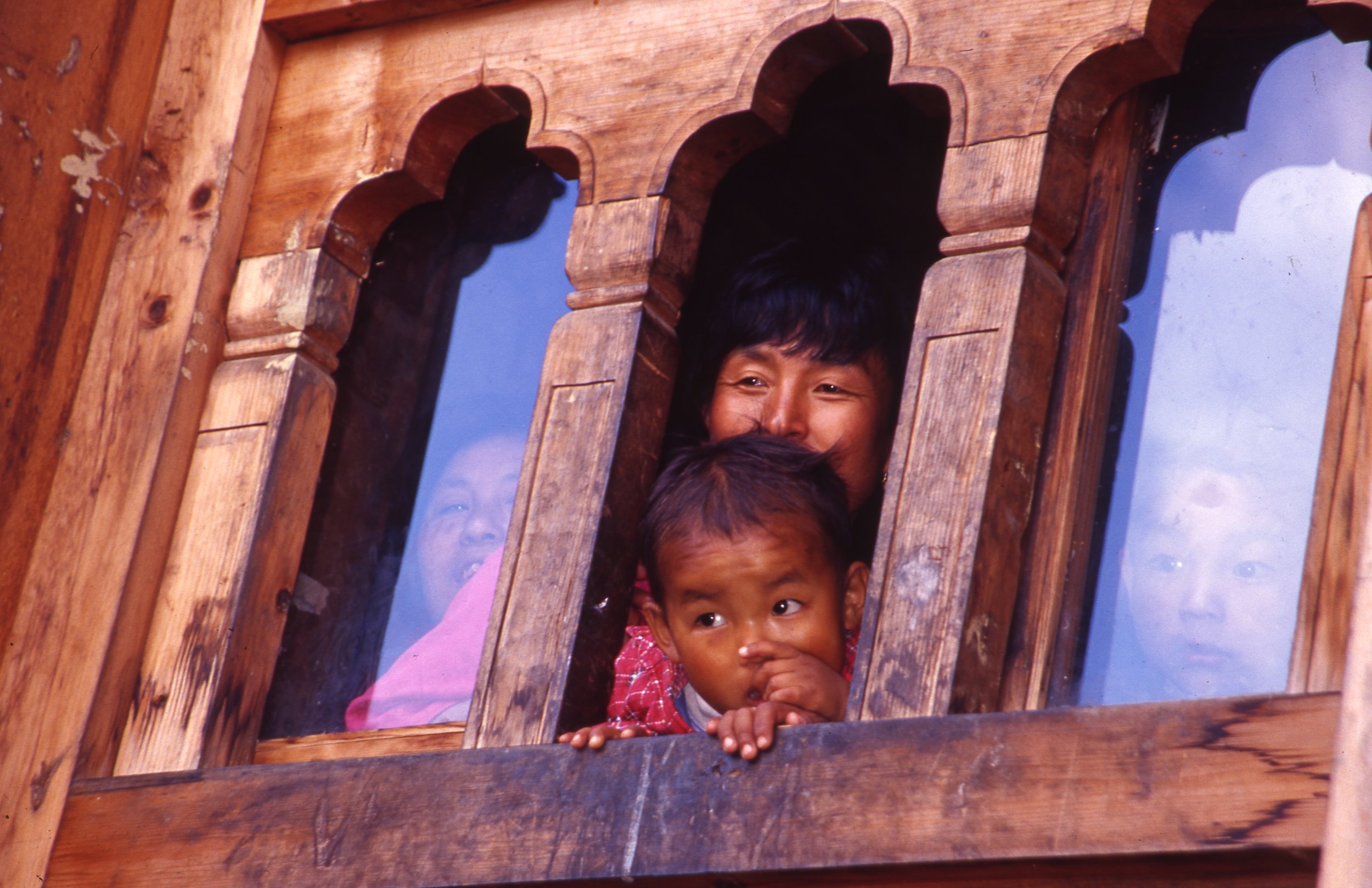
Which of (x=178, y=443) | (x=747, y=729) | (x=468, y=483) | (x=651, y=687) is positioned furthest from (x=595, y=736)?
(x=178, y=443)

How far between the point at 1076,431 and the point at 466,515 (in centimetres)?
97

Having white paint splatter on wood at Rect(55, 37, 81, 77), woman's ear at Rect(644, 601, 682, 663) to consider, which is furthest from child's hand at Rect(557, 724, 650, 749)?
white paint splatter on wood at Rect(55, 37, 81, 77)

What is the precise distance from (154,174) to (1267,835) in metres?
1.91

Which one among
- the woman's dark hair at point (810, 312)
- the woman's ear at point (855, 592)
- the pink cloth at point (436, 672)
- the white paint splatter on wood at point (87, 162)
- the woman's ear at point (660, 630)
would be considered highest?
the woman's dark hair at point (810, 312)

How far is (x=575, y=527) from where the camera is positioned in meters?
2.26

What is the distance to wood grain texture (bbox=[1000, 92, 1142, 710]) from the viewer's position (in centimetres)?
204

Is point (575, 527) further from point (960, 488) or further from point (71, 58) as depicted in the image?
point (71, 58)

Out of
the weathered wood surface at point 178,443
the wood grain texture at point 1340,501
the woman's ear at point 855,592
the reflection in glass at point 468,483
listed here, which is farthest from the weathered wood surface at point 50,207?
the wood grain texture at point 1340,501

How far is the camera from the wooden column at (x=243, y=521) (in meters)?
2.43

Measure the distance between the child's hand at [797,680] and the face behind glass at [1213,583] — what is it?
1.53 feet

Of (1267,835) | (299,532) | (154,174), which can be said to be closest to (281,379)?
(299,532)

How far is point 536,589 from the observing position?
2252 millimetres

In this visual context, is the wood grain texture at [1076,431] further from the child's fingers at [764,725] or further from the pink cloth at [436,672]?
the pink cloth at [436,672]

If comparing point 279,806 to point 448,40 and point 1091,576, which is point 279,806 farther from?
point 448,40
